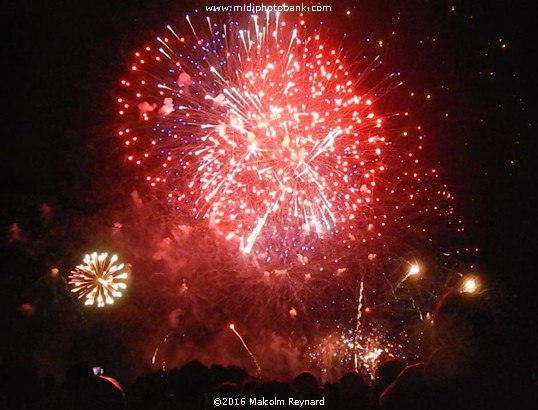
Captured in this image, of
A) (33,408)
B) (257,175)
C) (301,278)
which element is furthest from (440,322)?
(301,278)

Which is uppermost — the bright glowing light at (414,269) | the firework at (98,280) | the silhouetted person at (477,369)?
the bright glowing light at (414,269)

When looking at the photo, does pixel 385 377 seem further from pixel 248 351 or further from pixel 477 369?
pixel 248 351

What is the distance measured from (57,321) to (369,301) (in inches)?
450

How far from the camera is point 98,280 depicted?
12.8 meters

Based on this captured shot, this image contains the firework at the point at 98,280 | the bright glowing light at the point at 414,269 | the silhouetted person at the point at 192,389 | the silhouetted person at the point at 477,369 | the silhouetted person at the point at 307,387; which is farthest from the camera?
the bright glowing light at the point at 414,269

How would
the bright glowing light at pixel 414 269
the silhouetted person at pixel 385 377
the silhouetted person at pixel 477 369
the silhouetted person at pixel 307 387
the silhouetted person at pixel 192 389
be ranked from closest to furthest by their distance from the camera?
the silhouetted person at pixel 477 369 < the silhouetted person at pixel 385 377 < the silhouetted person at pixel 192 389 < the silhouetted person at pixel 307 387 < the bright glowing light at pixel 414 269

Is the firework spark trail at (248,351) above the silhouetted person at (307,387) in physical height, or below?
above

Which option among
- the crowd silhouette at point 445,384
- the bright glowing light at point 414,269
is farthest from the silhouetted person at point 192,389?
the bright glowing light at point 414,269

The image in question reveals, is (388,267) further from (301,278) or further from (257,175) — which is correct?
(257,175)

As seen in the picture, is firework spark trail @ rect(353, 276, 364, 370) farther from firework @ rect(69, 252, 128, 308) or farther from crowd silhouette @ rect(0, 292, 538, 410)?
crowd silhouette @ rect(0, 292, 538, 410)

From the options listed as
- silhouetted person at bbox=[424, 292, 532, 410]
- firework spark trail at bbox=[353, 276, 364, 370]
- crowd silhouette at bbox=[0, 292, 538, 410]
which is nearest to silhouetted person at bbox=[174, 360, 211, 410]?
crowd silhouette at bbox=[0, 292, 538, 410]

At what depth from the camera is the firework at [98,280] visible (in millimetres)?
12625

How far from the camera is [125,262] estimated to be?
50.1 ft

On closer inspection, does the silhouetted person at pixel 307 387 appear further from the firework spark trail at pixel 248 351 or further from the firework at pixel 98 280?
the firework spark trail at pixel 248 351
